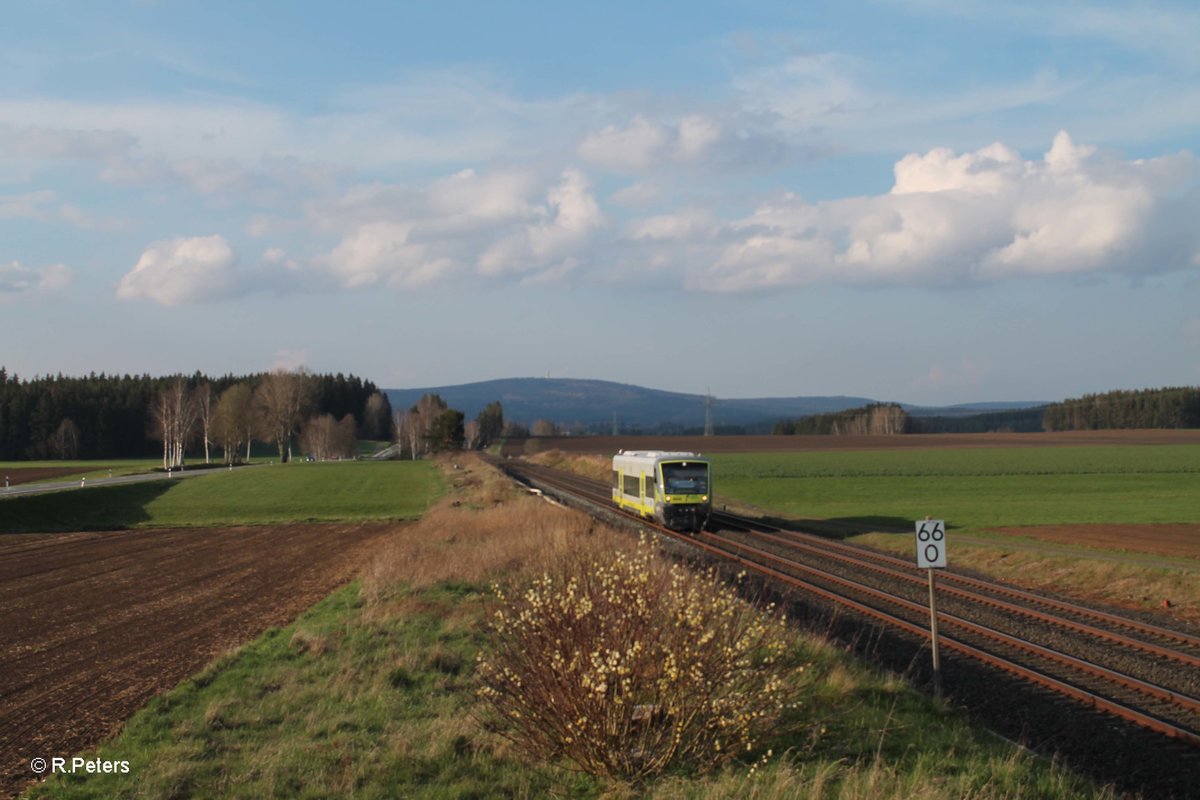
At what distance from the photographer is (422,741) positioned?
8984 millimetres

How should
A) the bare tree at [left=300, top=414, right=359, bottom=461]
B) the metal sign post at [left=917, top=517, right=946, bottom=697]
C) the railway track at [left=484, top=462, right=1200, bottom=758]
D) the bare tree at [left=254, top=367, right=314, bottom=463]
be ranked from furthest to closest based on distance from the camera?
the bare tree at [left=300, top=414, right=359, bottom=461] → the bare tree at [left=254, top=367, right=314, bottom=463] → the railway track at [left=484, top=462, right=1200, bottom=758] → the metal sign post at [left=917, top=517, right=946, bottom=697]

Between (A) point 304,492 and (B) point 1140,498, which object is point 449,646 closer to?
(B) point 1140,498

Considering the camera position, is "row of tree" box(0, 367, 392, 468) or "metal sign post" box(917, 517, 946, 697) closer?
"metal sign post" box(917, 517, 946, 697)

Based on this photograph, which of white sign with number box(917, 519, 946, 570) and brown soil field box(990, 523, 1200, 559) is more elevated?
white sign with number box(917, 519, 946, 570)

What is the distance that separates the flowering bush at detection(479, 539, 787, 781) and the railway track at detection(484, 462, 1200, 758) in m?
5.66

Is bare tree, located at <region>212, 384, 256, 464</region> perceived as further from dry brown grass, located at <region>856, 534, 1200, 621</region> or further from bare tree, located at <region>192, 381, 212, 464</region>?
dry brown grass, located at <region>856, 534, 1200, 621</region>

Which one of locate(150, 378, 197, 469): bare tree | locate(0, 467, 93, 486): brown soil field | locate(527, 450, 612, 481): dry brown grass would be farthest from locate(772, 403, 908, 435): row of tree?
locate(0, 467, 93, 486): brown soil field

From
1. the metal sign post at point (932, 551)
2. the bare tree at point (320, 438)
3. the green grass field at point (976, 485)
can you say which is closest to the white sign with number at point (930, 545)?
the metal sign post at point (932, 551)

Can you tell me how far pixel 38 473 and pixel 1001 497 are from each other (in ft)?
255

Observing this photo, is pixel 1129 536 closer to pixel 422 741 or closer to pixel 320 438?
pixel 422 741

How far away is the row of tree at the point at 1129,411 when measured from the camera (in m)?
146

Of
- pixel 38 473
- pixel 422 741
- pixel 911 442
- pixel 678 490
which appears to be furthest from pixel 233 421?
pixel 422 741

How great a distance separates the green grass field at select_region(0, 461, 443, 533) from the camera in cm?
4691

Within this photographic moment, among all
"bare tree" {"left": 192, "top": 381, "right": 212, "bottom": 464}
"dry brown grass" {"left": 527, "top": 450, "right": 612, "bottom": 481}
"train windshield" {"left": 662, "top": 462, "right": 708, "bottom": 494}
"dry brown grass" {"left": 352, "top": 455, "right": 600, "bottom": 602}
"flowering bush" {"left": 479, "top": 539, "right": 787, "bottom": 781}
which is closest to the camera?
"flowering bush" {"left": 479, "top": 539, "right": 787, "bottom": 781}
